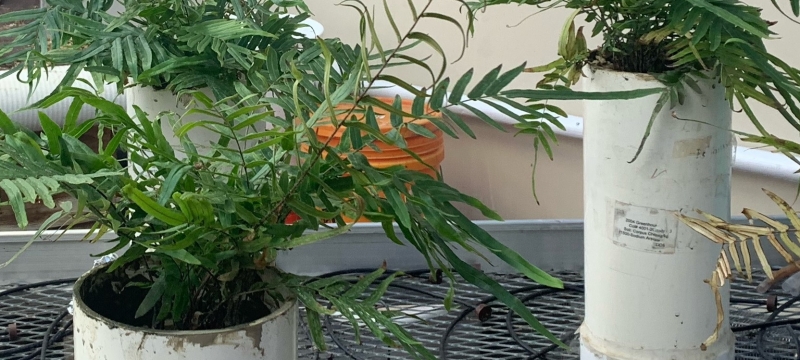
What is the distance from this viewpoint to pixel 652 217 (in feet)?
1.41

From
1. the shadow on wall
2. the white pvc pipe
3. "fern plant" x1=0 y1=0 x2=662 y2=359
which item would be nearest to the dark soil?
"fern plant" x1=0 y1=0 x2=662 y2=359

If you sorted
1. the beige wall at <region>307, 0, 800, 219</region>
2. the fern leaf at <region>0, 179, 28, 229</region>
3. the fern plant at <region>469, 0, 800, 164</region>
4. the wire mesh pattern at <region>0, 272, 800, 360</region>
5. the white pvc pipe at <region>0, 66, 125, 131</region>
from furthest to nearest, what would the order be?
the beige wall at <region>307, 0, 800, 219</region> → the white pvc pipe at <region>0, 66, 125, 131</region> → the wire mesh pattern at <region>0, 272, 800, 360</region> → the fern plant at <region>469, 0, 800, 164</region> → the fern leaf at <region>0, 179, 28, 229</region>

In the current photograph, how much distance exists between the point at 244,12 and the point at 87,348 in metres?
0.28

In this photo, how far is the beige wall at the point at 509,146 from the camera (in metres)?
1.19

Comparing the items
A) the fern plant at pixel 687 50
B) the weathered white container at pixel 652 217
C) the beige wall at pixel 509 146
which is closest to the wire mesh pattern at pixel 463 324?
the weathered white container at pixel 652 217

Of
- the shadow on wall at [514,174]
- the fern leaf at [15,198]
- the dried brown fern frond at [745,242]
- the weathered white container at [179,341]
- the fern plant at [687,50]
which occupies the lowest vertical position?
the shadow on wall at [514,174]

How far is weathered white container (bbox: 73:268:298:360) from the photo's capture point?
0.91 feet

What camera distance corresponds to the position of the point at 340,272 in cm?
60

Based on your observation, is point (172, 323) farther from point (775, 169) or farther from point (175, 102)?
point (775, 169)

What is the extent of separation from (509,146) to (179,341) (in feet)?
3.57

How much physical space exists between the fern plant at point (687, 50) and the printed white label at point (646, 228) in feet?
0.15

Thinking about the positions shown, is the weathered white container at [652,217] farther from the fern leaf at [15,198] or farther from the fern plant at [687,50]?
the fern leaf at [15,198]

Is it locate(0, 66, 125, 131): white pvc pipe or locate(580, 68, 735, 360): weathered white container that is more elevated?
locate(0, 66, 125, 131): white pvc pipe

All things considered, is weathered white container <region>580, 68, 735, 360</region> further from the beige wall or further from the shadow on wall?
the shadow on wall
